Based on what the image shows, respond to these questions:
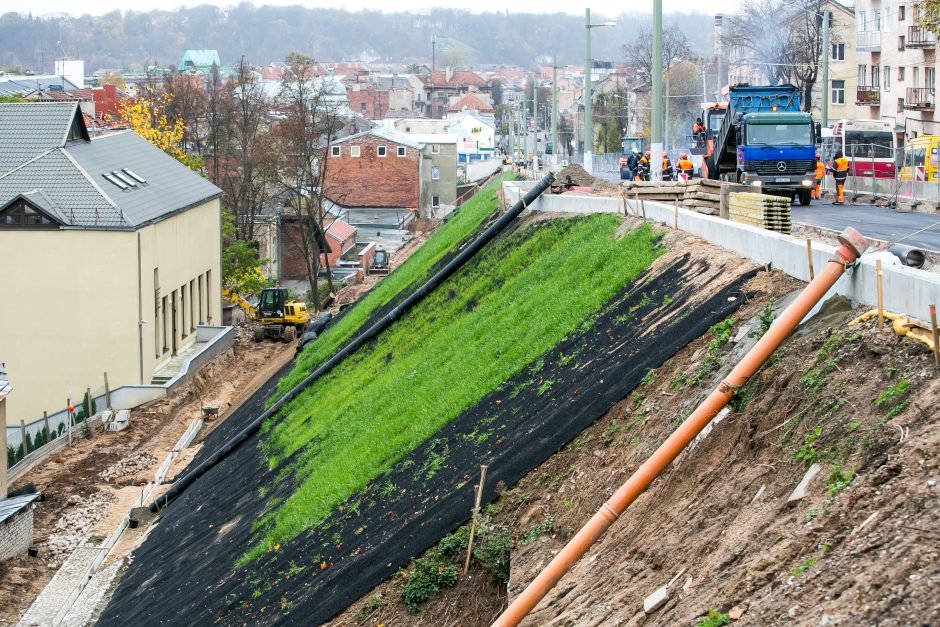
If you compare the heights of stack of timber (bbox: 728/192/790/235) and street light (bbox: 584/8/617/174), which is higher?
street light (bbox: 584/8/617/174)

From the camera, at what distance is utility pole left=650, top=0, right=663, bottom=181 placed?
2531 centimetres

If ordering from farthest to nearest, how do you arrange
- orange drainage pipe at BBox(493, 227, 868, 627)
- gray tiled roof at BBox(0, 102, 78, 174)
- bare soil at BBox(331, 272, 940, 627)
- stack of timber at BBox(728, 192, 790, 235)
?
1. gray tiled roof at BBox(0, 102, 78, 174)
2. stack of timber at BBox(728, 192, 790, 235)
3. orange drainage pipe at BBox(493, 227, 868, 627)
4. bare soil at BBox(331, 272, 940, 627)

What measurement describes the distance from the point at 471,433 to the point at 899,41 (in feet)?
184

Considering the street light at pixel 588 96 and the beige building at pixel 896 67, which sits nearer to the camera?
the street light at pixel 588 96

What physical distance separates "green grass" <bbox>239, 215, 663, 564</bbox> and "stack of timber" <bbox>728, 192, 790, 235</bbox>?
63.4 inches

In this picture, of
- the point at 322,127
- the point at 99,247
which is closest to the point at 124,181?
the point at 99,247

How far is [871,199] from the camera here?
123ft

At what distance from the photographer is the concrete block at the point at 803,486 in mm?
8695

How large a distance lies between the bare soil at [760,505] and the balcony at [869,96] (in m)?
58.2

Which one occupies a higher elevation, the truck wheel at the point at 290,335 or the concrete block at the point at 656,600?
the concrete block at the point at 656,600

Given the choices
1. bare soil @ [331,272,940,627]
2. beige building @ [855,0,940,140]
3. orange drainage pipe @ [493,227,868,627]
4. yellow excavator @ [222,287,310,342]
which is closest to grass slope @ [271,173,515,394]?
yellow excavator @ [222,287,310,342]

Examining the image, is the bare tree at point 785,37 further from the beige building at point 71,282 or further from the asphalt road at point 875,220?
the beige building at point 71,282

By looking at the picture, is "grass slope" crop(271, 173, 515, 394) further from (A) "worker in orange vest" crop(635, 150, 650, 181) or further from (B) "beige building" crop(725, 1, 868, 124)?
(B) "beige building" crop(725, 1, 868, 124)

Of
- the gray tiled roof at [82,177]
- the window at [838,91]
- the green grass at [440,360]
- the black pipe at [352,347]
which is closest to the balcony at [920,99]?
the window at [838,91]
